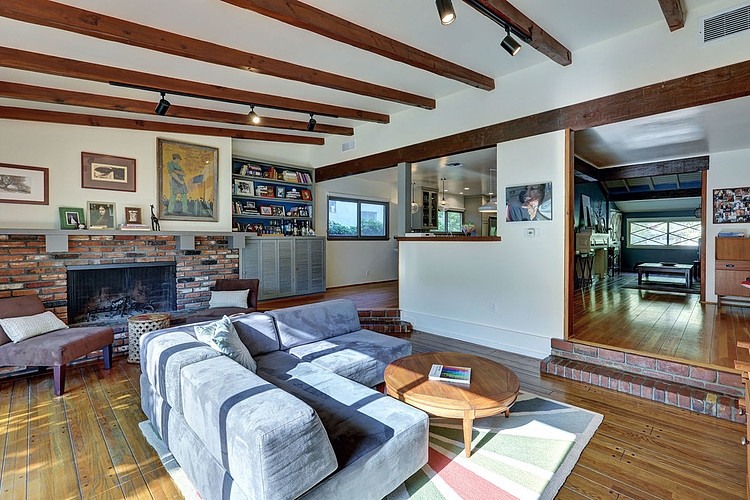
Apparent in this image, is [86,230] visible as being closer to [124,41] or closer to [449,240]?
[124,41]

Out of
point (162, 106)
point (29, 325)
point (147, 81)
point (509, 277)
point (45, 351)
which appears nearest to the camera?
point (45, 351)

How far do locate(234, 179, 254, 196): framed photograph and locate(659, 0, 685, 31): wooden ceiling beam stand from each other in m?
5.69

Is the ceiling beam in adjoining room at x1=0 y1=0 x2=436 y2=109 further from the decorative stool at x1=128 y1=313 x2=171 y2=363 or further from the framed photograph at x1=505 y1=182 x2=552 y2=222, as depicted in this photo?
the decorative stool at x1=128 y1=313 x2=171 y2=363

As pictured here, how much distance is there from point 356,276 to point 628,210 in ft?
29.9

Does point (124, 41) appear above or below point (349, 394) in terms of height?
above

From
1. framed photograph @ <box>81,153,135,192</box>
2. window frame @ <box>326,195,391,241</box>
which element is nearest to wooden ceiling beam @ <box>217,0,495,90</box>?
framed photograph @ <box>81,153,135,192</box>

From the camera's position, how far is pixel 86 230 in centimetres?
432

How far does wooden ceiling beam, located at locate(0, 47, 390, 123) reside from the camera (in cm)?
300

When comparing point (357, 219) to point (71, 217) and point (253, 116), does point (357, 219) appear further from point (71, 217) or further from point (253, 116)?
point (71, 217)

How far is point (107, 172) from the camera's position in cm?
465

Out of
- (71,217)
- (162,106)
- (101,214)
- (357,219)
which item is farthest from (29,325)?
(357,219)

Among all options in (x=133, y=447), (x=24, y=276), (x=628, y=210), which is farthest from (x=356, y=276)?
Answer: (x=628, y=210)

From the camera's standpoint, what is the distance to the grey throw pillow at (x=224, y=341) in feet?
7.77

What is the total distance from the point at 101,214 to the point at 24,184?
77cm
